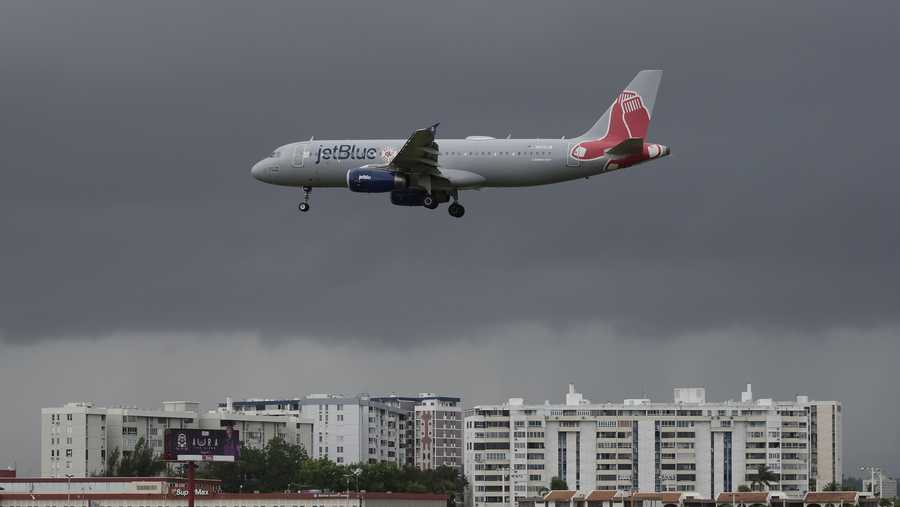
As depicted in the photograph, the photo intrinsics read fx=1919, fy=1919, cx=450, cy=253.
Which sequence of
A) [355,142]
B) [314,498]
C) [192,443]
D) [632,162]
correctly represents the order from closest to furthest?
[632,162] < [355,142] < [192,443] < [314,498]

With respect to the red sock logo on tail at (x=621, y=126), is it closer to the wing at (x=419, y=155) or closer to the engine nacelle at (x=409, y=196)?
the wing at (x=419, y=155)

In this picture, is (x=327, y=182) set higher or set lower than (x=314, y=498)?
higher

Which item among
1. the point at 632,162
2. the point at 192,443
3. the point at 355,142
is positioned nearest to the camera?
the point at 632,162

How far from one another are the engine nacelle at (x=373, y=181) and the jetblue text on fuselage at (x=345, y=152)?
3973 mm

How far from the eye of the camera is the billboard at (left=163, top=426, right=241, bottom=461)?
17925 cm

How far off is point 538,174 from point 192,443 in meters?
66.3

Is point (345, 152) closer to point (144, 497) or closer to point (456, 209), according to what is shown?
point (456, 209)

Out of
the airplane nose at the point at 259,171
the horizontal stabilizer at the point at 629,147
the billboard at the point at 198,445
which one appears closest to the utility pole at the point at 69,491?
the billboard at the point at 198,445

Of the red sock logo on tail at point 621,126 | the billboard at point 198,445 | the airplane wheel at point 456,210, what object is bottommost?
the billboard at point 198,445

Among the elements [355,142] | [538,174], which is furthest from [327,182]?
[538,174]

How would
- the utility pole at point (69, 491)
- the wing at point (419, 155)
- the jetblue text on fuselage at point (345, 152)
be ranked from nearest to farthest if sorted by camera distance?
the wing at point (419, 155) → the jetblue text on fuselage at point (345, 152) → the utility pole at point (69, 491)

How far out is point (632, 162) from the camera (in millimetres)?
126312

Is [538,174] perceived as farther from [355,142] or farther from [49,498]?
[49,498]

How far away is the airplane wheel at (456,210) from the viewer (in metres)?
131
